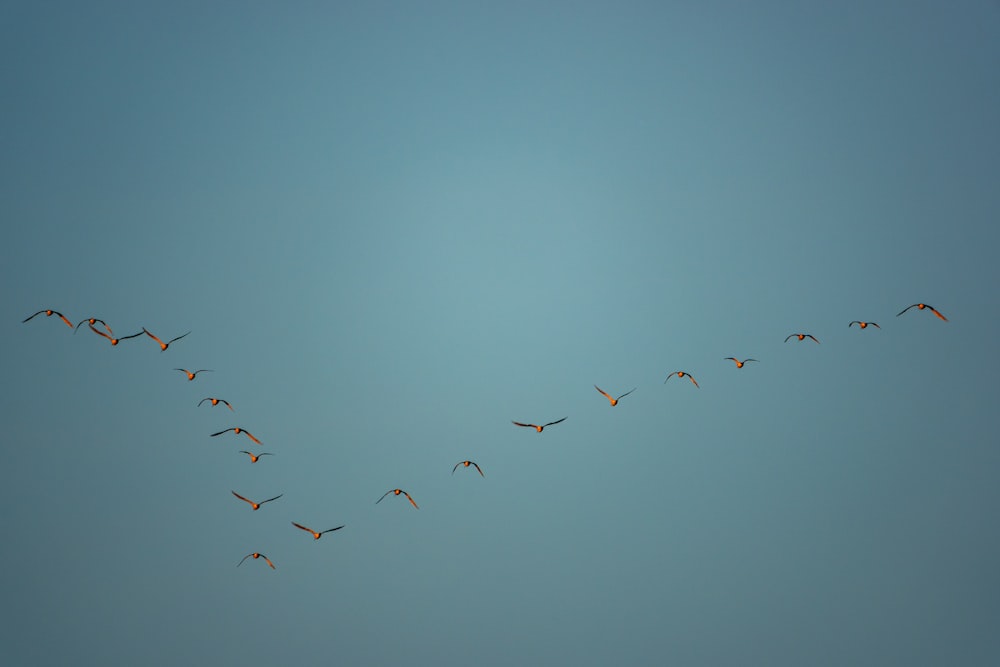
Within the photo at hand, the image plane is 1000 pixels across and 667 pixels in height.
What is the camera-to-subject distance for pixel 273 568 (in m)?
56.3

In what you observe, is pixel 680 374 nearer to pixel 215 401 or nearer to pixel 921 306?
pixel 921 306

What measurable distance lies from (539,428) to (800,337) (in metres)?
12.1

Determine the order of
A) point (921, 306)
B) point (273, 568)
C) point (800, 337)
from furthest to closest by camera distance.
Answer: point (273, 568)
point (800, 337)
point (921, 306)

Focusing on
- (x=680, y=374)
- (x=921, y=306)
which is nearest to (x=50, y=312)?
(x=680, y=374)

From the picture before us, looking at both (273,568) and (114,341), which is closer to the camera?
(114,341)

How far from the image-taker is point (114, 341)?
33906mm

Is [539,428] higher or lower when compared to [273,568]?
lower

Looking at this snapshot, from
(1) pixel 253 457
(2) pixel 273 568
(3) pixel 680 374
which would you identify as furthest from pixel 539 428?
(2) pixel 273 568

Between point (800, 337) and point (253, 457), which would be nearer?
point (253, 457)

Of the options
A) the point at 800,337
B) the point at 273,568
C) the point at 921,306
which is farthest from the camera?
the point at 273,568

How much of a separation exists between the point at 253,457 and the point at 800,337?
22.6 meters

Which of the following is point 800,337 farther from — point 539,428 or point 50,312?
point 50,312

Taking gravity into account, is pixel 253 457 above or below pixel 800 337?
below

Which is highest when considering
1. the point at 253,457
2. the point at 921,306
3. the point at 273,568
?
the point at 273,568
